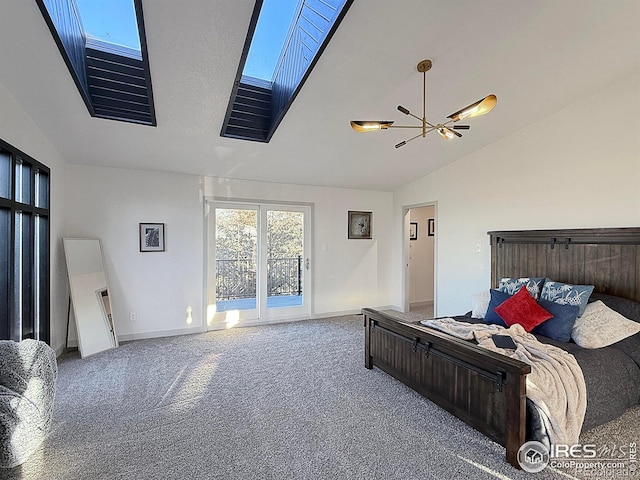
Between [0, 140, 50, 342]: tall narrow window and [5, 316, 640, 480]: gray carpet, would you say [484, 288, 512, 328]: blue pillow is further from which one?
[0, 140, 50, 342]: tall narrow window

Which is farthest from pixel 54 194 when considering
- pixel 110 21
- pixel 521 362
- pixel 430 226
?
pixel 430 226

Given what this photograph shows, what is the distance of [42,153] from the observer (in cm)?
343

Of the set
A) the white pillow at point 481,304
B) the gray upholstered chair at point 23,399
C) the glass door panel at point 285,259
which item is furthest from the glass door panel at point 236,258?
the white pillow at point 481,304

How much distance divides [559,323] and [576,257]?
1.11 meters

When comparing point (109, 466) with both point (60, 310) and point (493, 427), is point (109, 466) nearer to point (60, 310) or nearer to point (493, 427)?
point (493, 427)

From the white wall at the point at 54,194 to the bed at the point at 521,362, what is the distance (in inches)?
142

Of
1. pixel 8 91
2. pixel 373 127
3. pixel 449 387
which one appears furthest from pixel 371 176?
pixel 8 91

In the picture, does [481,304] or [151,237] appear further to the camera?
[151,237]

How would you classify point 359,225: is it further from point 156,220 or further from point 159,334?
point 159,334

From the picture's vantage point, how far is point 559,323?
2889 millimetres

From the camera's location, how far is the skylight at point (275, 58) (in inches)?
99.6

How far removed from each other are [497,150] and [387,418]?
3.71 metres

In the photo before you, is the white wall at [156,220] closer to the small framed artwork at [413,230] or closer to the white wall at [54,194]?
the white wall at [54,194]

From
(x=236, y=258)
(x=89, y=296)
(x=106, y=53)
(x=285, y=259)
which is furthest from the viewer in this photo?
(x=285, y=259)
